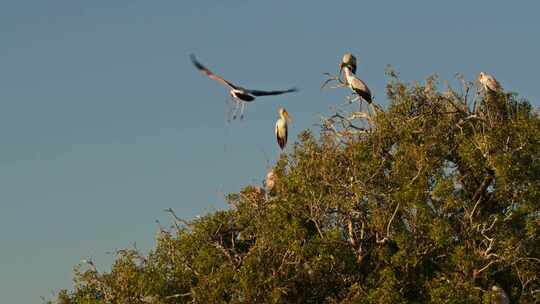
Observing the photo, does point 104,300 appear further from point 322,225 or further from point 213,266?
point 322,225

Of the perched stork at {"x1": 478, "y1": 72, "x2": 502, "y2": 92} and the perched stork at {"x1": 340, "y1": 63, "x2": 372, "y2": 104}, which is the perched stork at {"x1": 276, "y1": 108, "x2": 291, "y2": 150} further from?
the perched stork at {"x1": 478, "y1": 72, "x2": 502, "y2": 92}

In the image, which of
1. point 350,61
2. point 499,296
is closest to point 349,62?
point 350,61

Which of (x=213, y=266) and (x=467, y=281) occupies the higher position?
(x=213, y=266)

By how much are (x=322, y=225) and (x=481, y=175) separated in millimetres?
5367

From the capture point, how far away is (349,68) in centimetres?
3762

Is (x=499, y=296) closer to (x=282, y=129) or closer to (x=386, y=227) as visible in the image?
(x=386, y=227)

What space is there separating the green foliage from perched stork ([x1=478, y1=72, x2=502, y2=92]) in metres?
0.34

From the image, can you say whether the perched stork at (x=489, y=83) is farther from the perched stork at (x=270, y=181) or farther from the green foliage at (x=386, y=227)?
the perched stork at (x=270, y=181)

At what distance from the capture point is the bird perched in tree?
89.2 feet

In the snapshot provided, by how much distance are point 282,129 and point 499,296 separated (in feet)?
46.3

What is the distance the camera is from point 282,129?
39438 millimetres

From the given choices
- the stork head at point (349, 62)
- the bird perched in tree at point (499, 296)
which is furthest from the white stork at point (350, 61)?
the bird perched in tree at point (499, 296)

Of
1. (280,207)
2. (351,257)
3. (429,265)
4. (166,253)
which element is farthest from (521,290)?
(166,253)

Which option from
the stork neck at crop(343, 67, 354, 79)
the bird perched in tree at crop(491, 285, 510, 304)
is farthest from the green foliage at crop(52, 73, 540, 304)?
the stork neck at crop(343, 67, 354, 79)
